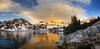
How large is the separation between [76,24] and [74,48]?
186 feet

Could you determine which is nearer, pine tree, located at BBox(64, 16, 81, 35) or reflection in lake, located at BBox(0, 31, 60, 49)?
reflection in lake, located at BBox(0, 31, 60, 49)

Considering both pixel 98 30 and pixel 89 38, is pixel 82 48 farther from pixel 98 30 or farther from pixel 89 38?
pixel 98 30

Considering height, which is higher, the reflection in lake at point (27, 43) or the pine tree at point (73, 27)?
the pine tree at point (73, 27)

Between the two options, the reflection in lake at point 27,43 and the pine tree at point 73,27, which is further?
the pine tree at point 73,27

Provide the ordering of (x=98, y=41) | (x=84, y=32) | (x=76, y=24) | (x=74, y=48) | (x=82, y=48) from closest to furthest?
(x=98, y=41) < (x=82, y=48) < (x=74, y=48) < (x=84, y=32) < (x=76, y=24)

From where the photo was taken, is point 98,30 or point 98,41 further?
point 98,30

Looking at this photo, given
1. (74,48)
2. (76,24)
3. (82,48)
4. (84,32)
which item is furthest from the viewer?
(76,24)

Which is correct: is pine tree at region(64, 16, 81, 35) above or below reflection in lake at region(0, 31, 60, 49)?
above

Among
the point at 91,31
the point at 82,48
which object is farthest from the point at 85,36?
the point at 82,48

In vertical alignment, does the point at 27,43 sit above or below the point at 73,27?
below

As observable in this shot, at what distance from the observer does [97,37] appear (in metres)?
47.8

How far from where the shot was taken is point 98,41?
149 ft

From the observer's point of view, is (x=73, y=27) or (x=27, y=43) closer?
(x=27, y=43)

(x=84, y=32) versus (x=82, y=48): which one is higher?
(x=84, y=32)
